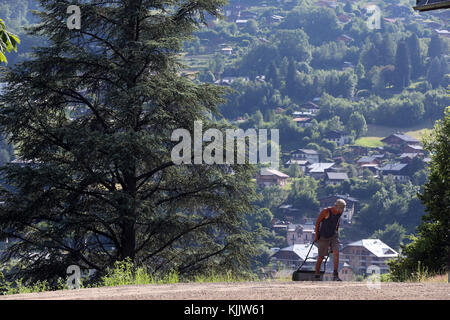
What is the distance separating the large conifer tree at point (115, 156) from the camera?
15.3m

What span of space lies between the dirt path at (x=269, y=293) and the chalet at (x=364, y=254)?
10494 centimetres

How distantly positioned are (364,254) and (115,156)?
10077 cm

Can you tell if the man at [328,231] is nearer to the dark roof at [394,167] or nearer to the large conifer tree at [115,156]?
the large conifer tree at [115,156]

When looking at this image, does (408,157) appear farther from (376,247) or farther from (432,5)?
(432,5)

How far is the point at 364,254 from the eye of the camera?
112m

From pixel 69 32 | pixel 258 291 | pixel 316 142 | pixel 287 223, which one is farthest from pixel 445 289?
pixel 316 142

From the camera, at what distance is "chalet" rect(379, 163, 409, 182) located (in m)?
152

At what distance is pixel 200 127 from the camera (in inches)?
647

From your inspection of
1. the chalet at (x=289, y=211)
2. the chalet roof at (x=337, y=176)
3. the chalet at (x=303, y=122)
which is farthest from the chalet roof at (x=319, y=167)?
the chalet at (x=303, y=122)

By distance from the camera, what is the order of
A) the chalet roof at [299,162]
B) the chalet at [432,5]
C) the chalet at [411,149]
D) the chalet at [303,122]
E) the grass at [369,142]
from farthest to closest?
1. the chalet at [303,122]
2. the grass at [369,142]
3. the chalet roof at [299,162]
4. the chalet at [411,149]
5. the chalet at [432,5]

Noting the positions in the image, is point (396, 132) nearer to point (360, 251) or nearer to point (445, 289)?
point (360, 251)

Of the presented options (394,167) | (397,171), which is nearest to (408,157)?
(394,167)

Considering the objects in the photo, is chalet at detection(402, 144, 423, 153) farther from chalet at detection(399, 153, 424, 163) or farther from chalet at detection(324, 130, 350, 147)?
chalet at detection(324, 130, 350, 147)
